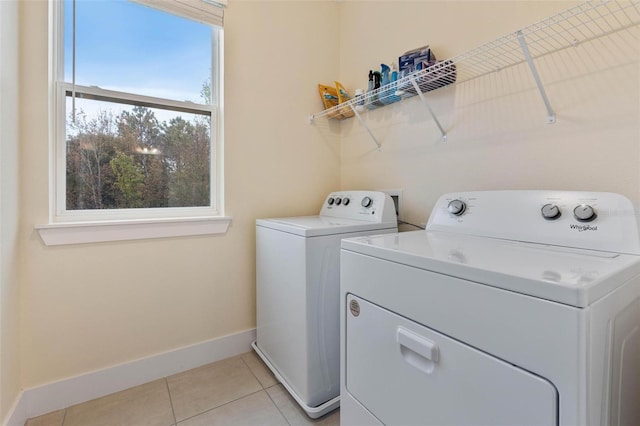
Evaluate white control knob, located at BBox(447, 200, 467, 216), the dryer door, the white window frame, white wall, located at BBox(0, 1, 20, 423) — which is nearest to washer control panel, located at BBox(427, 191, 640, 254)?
white control knob, located at BBox(447, 200, 467, 216)

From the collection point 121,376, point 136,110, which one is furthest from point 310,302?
point 136,110

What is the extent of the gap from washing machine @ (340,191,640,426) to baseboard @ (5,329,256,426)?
993 millimetres

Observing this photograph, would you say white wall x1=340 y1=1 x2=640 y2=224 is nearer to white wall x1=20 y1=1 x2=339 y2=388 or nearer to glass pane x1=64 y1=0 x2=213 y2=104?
white wall x1=20 y1=1 x2=339 y2=388

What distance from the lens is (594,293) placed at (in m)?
0.52

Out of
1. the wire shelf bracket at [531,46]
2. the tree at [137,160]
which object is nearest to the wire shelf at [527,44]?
the wire shelf bracket at [531,46]

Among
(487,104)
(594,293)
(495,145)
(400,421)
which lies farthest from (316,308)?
(487,104)

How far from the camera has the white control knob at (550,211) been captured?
92cm

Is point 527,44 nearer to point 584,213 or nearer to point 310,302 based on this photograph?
point 584,213

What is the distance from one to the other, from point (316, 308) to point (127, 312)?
3.35 ft

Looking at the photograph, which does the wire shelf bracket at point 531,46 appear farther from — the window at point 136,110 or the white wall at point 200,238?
the window at point 136,110

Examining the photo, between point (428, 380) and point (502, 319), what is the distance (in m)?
0.29

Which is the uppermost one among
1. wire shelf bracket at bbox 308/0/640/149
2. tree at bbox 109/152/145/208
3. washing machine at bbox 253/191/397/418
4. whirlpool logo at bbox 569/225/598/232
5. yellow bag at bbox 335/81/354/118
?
yellow bag at bbox 335/81/354/118

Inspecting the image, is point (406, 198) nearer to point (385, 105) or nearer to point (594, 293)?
point (385, 105)

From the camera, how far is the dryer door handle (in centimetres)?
73
